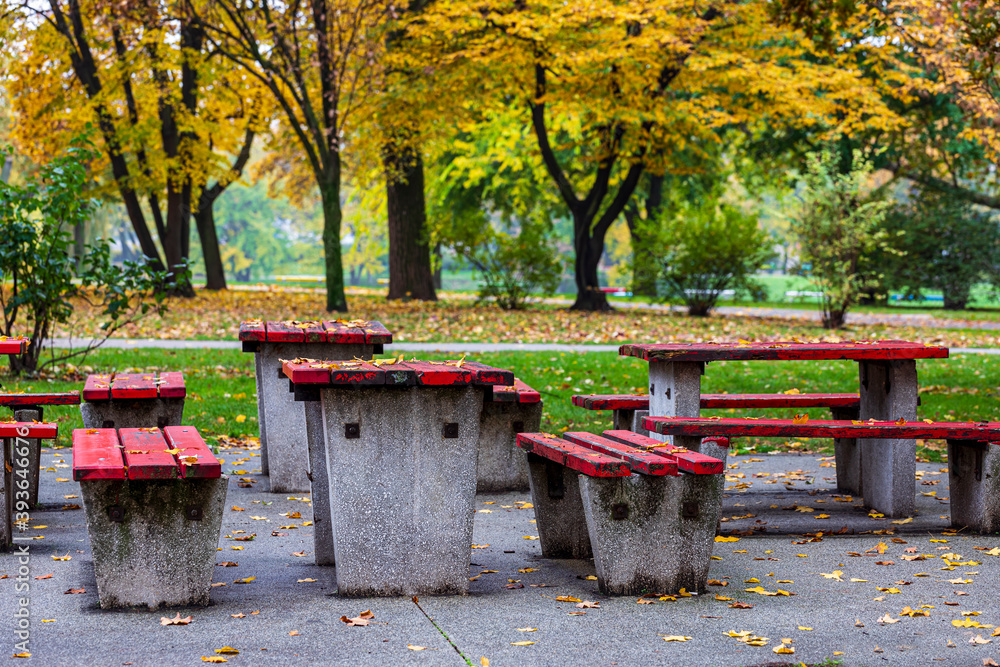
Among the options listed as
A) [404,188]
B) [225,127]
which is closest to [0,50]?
[225,127]

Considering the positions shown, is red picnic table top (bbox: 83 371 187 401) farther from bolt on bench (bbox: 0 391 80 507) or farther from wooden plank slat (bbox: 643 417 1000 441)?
wooden plank slat (bbox: 643 417 1000 441)

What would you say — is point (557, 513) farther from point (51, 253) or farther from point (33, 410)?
point (51, 253)

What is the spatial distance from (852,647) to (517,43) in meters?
15.9

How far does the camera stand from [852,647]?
3.53 metres

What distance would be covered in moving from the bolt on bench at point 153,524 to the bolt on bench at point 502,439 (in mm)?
2672

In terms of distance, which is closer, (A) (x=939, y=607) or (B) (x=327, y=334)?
(A) (x=939, y=607)

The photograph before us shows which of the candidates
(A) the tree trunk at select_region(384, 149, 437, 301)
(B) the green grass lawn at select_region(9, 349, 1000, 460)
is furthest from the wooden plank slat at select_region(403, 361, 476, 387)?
(A) the tree trunk at select_region(384, 149, 437, 301)

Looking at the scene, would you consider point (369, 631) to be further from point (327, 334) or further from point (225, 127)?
point (225, 127)

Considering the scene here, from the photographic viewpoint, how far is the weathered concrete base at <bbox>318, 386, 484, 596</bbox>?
159 inches

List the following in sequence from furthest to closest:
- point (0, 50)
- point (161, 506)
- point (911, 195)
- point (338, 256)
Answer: point (911, 195), point (0, 50), point (338, 256), point (161, 506)

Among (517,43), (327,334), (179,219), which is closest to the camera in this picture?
(327,334)

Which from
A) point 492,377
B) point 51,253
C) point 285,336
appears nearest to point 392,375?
point 492,377

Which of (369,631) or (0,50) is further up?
(0,50)

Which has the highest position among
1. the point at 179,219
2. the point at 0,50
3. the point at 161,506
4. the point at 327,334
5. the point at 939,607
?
the point at 0,50
